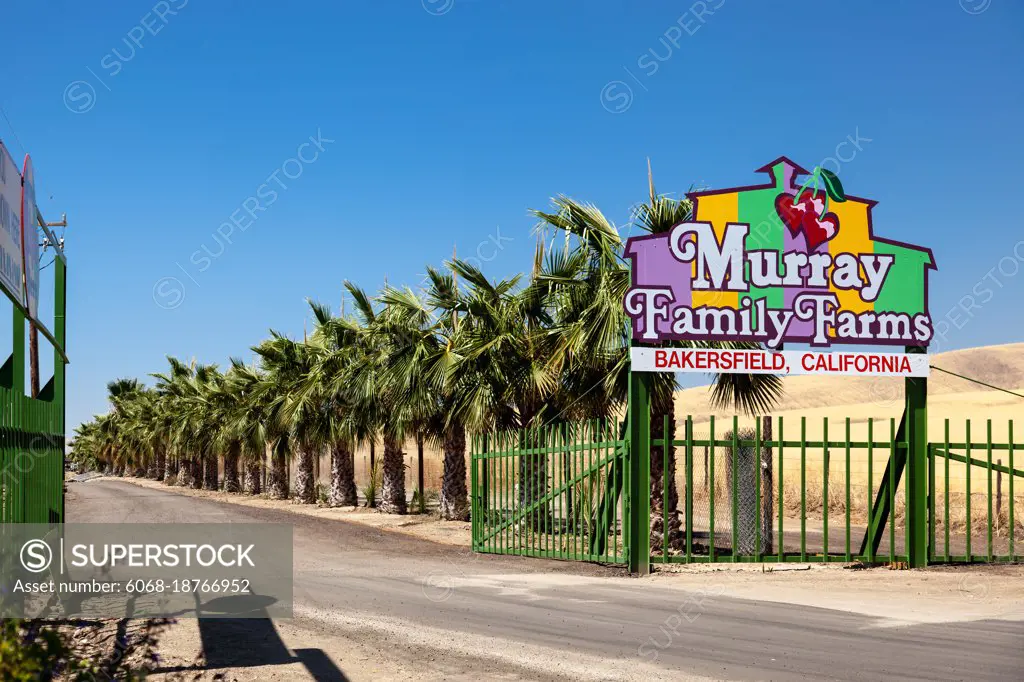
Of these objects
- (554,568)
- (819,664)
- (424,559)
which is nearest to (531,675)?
(819,664)

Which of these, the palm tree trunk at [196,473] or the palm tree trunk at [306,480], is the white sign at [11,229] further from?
the palm tree trunk at [196,473]

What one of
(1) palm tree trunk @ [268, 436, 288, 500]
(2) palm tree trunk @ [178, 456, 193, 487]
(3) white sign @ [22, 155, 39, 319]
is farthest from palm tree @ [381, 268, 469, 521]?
(2) palm tree trunk @ [178, 456, 193, 487]

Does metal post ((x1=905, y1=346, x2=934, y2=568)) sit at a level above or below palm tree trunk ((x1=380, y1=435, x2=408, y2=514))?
above

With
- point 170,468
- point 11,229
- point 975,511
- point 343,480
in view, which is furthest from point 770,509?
point 170,468

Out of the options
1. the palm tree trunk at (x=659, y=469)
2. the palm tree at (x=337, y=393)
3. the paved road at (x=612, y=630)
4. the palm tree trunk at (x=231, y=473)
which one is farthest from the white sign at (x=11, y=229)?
the palm tree trunk at (x=231, y=473)

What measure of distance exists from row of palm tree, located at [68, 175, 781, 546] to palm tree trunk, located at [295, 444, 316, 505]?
0.05 m

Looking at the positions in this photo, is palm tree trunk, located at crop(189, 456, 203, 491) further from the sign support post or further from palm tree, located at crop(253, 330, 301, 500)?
the sign support post

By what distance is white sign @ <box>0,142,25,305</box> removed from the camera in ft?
25.3

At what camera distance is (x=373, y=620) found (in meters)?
10.4

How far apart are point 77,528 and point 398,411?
25.8 ft

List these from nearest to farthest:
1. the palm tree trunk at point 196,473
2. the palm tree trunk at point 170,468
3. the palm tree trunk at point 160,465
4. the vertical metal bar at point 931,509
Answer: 1. the vertical metal bar at point 931,509
2. the palm tree trunk at point 196,473
3. the palm tree trunk at point 170,468
4. the palm tree trunk at point 160,465

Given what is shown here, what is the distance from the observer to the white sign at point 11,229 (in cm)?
771

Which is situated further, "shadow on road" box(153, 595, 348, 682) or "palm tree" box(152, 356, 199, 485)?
"palm tree" box(152, 356, 199, 485)

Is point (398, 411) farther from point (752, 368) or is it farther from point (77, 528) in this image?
point (752, 368)
